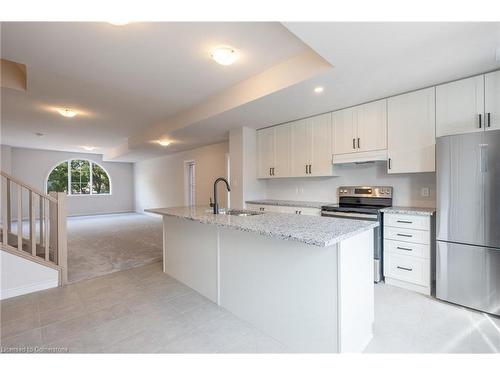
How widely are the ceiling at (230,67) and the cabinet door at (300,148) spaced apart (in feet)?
0.87

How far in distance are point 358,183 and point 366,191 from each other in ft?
0.67

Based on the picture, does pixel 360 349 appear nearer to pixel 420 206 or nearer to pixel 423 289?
pixel 423 289

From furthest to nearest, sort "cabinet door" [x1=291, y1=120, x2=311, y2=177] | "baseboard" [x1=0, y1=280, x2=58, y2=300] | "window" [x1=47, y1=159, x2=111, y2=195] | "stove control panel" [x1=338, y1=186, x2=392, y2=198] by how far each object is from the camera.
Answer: "window" [x1=47, y1=159, x2=111, y2=195]
"cabinet door" [x1=291, y1=120, x2=311, y2=177]
"stove control panel" [x1=338, y1=186, x2=392, y2=198]
"baseboard" [x1=0, y1=280, x2=58, y2=300]

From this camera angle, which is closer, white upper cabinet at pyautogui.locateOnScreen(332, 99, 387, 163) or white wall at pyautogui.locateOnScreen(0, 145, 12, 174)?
white upper cabinet at pyautogui.locateOnScreen(332, 99, 387, 163)

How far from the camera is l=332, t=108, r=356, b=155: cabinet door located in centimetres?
333

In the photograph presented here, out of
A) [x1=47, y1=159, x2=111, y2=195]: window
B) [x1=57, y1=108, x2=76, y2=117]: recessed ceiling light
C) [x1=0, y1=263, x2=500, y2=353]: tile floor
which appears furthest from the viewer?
[x1=47, y1=159, x2=111, y2=195]: window

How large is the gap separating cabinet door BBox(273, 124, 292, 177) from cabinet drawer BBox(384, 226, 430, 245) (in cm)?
183

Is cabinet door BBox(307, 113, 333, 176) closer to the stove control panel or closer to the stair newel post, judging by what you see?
the stove control panel

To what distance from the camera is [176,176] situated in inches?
318

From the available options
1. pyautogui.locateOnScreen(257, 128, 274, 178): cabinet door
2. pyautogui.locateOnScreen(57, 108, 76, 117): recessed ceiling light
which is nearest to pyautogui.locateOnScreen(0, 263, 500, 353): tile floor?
pyautogui.locateOnScreen(257, 128, 274, 178): cabinet door

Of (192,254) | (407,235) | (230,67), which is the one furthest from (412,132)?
(192,254)

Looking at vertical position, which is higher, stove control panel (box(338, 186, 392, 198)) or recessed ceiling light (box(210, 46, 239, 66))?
recessed ceiling light (box(210, 46, 239, 66))

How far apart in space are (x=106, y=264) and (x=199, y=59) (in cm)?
315

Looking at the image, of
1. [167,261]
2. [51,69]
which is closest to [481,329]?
[167,261]
